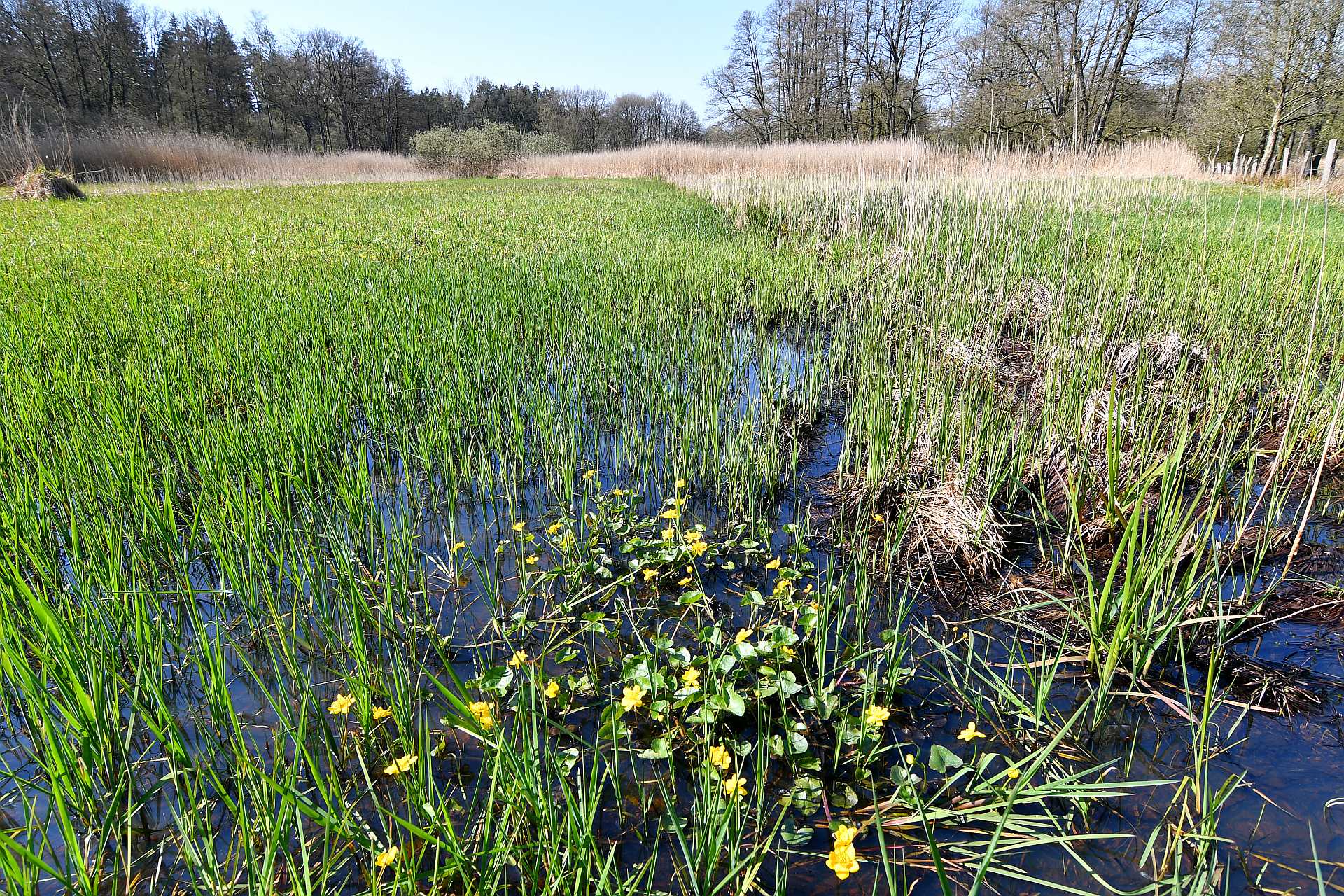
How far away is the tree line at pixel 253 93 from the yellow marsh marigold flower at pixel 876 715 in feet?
97.2

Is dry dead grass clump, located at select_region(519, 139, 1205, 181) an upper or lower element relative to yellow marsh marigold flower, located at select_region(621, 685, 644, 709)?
upper

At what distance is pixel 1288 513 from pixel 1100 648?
1513 millimetres

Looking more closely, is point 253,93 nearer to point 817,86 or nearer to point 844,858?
point 817,86

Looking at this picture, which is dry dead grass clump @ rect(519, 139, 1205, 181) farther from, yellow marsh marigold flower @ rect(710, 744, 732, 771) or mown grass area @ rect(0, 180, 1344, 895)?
yellow marsh marigold flower @ rect(710, 744, 732, 771)

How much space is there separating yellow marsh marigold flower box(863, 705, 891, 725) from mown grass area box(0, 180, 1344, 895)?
76 mm

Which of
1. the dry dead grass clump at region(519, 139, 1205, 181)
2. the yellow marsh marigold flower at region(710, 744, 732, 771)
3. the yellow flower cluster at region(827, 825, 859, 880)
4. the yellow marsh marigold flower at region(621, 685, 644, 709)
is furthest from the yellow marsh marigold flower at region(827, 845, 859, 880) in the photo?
the dry dead grass clump at region(519, 139, 1205, 181)

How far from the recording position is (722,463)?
2730 millimetres

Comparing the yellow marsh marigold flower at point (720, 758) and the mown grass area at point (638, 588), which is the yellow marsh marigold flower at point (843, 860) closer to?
the mown grass area at point (638, 588)

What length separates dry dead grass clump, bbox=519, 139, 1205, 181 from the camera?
255 inches

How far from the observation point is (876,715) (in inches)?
53.9

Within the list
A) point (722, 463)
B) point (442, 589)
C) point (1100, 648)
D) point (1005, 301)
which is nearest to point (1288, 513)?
point (1100, 648)

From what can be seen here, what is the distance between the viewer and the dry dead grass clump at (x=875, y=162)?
6465 millimetres

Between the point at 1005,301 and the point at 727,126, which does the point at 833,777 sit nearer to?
the point at 1005,301

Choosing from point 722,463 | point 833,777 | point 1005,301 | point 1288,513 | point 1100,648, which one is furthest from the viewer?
point 1005,301
